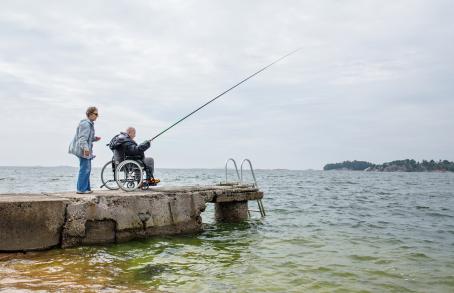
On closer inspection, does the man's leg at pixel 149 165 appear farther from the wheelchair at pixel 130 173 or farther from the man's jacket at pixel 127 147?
the man's jacket at pixel 127 147

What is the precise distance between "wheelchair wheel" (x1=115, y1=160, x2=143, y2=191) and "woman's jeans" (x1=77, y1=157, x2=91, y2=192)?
659 mm

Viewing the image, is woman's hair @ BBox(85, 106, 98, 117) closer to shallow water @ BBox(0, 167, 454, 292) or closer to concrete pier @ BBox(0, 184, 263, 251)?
concrete pier @ BBox(0, 184, 263, 251)

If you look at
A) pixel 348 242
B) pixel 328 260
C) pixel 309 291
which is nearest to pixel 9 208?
pixel 309 291

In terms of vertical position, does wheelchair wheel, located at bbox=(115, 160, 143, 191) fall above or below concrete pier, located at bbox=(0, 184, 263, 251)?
above

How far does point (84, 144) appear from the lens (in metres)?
7.75

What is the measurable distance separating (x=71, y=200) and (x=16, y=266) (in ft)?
5.18

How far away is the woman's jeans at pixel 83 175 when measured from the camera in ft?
26.2

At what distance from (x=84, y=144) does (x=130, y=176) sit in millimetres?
1254

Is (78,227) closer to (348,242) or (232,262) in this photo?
(232,262)

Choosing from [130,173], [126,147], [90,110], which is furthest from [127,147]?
[90,110]

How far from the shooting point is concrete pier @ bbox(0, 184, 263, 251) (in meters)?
6.32

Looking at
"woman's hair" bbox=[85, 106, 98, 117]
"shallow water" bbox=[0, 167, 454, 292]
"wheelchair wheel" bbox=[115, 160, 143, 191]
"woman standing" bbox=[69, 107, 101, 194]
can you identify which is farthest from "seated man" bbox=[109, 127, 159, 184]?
"shallow water" bbox=[0, 167, 454, 292]

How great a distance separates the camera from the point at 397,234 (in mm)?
10914

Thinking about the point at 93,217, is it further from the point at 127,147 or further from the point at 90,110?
the point at 90,110
